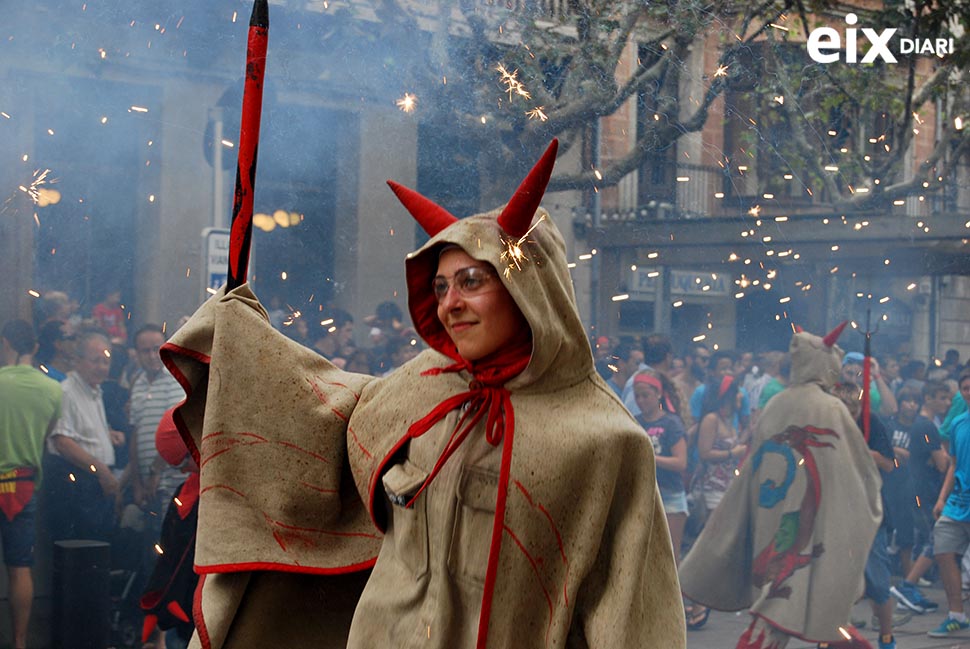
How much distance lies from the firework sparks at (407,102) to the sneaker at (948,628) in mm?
3902

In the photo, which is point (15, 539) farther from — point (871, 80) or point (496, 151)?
point (871, 80)

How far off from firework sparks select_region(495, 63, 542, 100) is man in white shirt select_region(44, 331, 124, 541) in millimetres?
2250

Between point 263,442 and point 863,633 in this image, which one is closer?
point 263,442

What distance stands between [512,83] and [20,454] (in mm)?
2843

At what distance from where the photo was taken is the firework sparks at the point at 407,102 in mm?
6770

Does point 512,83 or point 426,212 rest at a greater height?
point 512,83

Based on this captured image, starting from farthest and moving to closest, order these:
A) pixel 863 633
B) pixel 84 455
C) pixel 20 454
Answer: pixel 863 633
pixel 84 455
pixel 20 454

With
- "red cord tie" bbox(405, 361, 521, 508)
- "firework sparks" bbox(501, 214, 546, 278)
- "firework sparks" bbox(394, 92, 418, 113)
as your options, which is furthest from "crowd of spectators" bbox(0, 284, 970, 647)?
"firework sparks" bbox(501, 214, 546, 278)

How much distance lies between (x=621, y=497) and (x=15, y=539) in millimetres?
3716

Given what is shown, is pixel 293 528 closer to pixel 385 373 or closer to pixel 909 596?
pixel 385 373

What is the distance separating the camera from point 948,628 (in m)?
7.56

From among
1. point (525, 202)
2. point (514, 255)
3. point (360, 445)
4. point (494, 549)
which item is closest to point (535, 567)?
point (494, 549)

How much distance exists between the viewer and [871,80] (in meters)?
8.21

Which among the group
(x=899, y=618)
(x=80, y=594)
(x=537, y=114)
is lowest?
(x=899, y=618)
